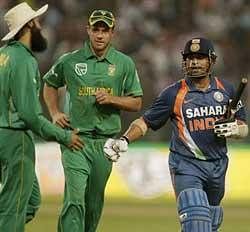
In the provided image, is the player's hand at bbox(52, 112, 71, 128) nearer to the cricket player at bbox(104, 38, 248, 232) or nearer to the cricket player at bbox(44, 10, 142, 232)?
the cricket player at bbox(44, 10, 142, 232)

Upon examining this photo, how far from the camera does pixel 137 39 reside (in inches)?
867

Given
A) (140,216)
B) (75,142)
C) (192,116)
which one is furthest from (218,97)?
(140,216)

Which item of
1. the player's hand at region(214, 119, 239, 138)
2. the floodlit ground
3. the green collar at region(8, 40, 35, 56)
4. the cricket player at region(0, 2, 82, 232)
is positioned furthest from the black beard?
the floodlit ground

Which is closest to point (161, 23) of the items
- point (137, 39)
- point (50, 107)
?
point (137, 39)

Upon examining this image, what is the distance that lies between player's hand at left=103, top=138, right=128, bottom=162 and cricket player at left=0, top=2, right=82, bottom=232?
467 millimetres

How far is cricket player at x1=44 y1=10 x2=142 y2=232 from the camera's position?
36.3 feet

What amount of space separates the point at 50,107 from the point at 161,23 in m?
11.3

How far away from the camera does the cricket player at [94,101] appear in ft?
36.3

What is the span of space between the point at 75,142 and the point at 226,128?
150 cm

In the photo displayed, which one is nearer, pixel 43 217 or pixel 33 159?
pixel 33 159

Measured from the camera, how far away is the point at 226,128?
10219 millimetres

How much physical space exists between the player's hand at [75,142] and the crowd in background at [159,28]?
966cm

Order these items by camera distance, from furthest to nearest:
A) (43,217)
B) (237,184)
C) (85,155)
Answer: (237,184) → (43,217) → (85,155)

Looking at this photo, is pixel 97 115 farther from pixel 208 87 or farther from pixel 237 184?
pixel 237 184
